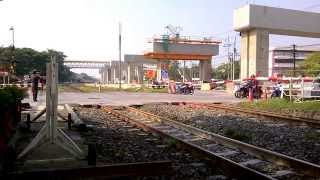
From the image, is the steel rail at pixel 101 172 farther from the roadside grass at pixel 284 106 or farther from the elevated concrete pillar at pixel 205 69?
the elevated concrete pillar at pixel 205 69

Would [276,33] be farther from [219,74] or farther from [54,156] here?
[219,74]

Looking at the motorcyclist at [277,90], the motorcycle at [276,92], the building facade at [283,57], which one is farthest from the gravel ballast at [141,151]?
the building facade at [283,57]

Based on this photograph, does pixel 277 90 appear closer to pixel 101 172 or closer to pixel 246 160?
pixel 246 160

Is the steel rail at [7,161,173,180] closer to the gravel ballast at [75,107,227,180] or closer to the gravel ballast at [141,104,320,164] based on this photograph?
the gravel ballast at [75,107,227,180]

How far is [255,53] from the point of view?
44.7 metres

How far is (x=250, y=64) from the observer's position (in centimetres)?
4556

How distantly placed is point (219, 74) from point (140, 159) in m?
147

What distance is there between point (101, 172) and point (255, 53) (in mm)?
38901

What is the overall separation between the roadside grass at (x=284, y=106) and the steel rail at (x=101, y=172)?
14.4m

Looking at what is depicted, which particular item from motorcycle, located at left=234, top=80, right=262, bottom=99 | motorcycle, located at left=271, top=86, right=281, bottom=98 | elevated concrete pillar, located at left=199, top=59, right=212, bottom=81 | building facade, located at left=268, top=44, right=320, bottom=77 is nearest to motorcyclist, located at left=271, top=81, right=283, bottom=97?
motorcycle, located at left=271, top=86, right=281, bottom=98

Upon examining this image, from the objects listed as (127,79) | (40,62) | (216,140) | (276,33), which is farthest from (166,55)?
(216,140)

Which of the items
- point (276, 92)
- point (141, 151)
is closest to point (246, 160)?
point (141, 151)

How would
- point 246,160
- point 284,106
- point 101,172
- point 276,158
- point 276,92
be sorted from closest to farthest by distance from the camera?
1. point 101,172
2. point 276,158
3. point 246,160
4. point 284,106
5. point 276,92

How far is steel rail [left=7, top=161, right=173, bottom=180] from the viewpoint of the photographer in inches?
268
